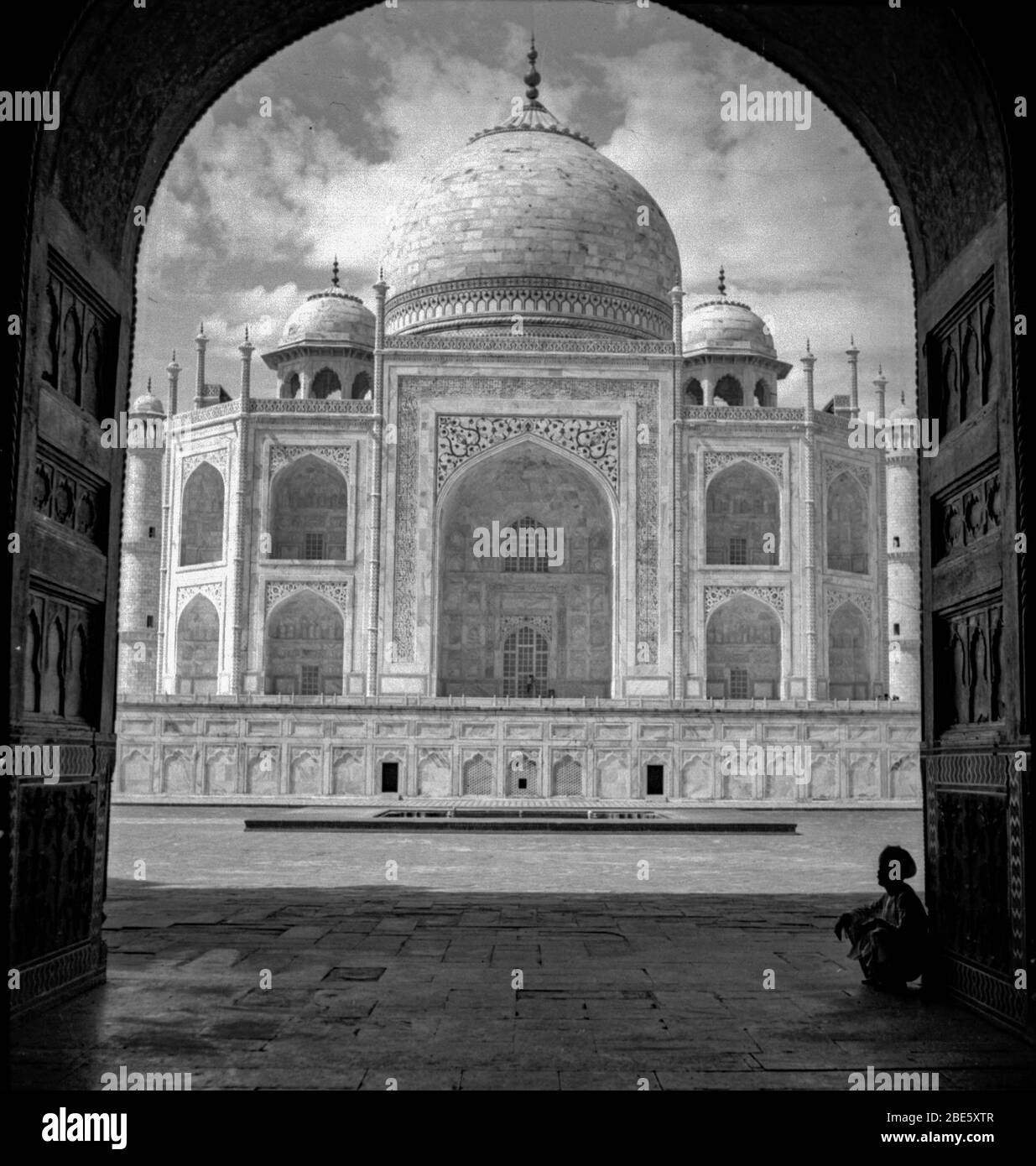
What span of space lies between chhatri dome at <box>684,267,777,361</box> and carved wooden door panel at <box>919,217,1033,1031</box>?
29331mm

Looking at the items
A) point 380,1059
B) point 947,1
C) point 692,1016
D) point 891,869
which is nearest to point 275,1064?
point 380,1059

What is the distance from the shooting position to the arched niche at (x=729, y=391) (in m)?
34.4

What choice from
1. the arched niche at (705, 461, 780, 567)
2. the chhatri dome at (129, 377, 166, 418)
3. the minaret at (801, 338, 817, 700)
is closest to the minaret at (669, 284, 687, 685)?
the arched niche at (705, 461, 780, 567)

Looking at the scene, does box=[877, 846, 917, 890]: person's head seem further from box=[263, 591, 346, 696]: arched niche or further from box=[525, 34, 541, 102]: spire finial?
box=[525, 34, 541, 102]: spire finial

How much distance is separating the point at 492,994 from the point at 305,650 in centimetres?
2494

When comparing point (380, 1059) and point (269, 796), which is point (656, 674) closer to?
point (269, 796)

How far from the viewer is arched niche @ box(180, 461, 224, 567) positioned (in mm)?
31234

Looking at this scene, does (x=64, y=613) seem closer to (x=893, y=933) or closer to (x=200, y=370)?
(x=893, y=933)

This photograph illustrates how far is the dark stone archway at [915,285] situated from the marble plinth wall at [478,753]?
17700 millimetres

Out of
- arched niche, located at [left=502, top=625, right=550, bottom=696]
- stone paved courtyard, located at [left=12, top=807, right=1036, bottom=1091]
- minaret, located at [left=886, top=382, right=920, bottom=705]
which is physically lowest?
stone paved courtyard, located at [left=12, top=807, right=1036, bottom=1091]

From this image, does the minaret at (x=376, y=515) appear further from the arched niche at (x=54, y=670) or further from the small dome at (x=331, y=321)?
the arched niche at (x=54, y=670)

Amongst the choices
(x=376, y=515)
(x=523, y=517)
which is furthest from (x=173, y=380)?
(x=523, y=517)

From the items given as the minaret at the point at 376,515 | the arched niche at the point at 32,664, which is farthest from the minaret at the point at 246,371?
the arched niche at the point at 32,664

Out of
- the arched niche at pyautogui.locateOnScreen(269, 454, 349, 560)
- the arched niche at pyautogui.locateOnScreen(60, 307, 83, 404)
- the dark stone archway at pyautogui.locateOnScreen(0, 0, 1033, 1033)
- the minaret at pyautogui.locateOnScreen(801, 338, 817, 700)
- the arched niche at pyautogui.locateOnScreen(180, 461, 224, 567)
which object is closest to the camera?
the dark stone archway at pyautogui.locateOnScreen(0, 0, 1033, 1033)
